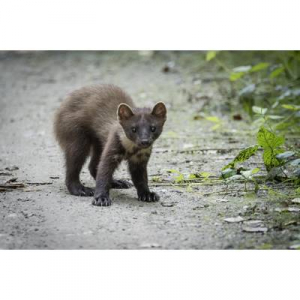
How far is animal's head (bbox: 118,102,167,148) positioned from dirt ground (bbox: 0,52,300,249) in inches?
24.1

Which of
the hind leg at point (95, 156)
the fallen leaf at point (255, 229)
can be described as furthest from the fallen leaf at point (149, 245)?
the hind leg at point (95, 156)

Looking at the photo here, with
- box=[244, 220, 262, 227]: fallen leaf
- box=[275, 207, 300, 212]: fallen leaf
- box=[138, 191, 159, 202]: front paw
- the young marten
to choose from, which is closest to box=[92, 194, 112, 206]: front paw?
the young marten

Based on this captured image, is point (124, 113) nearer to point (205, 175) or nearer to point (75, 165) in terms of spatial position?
point (75, 165)

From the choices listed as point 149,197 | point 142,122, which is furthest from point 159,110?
point 149,197

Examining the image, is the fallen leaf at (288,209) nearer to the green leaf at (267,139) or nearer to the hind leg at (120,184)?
the green leaf at (267,139)

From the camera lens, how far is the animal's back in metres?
6.18

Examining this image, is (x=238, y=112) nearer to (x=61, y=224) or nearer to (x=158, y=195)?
(x=158, y=195)

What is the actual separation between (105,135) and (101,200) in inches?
30.6

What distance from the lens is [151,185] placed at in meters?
6.34

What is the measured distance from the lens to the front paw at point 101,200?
18.4ft

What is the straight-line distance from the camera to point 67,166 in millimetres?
6160

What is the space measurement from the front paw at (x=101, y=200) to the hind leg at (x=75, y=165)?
0.42 m

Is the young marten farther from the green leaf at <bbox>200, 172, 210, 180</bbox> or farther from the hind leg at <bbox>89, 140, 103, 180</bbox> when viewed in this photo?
the green leaf at <bbox>200, 172, 210, 180</bbox>

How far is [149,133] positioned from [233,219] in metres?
1.08
